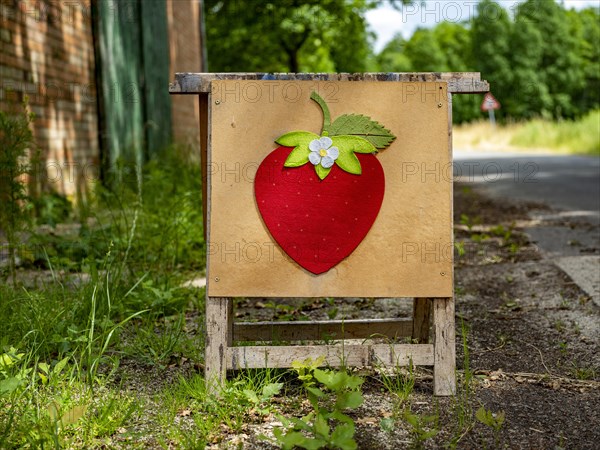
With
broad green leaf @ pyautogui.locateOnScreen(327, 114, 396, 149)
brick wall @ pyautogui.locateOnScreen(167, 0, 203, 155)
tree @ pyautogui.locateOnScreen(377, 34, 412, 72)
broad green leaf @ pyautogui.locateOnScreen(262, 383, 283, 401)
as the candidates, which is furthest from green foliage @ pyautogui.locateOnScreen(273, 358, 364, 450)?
tree @ pyautogui.locateOnScreen(377, 34, 412, 72)

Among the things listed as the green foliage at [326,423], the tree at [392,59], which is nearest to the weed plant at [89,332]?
the green foliage at [326,423]

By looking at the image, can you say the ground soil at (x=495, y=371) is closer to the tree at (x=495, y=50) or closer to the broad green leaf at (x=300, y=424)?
the broad green leaf at (x=300, y=424)

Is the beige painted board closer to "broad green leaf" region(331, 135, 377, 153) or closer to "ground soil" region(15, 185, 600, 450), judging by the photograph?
"broad green leaf" region(331, 135, 377, 153)

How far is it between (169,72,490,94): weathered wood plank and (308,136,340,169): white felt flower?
21 centimetres

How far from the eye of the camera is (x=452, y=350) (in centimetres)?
257

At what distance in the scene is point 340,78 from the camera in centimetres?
256

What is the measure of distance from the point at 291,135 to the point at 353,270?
498 mm

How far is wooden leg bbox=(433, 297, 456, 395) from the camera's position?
8.41 ft

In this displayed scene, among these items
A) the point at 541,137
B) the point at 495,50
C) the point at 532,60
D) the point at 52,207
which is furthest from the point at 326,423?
the point at 532,60

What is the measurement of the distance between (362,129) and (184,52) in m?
10.2

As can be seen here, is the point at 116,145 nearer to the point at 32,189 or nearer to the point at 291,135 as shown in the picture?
the point at 32,189

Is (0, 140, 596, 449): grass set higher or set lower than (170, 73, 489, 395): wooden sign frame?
lower

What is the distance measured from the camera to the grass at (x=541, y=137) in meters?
22.1

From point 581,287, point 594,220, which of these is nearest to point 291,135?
point 581,287
